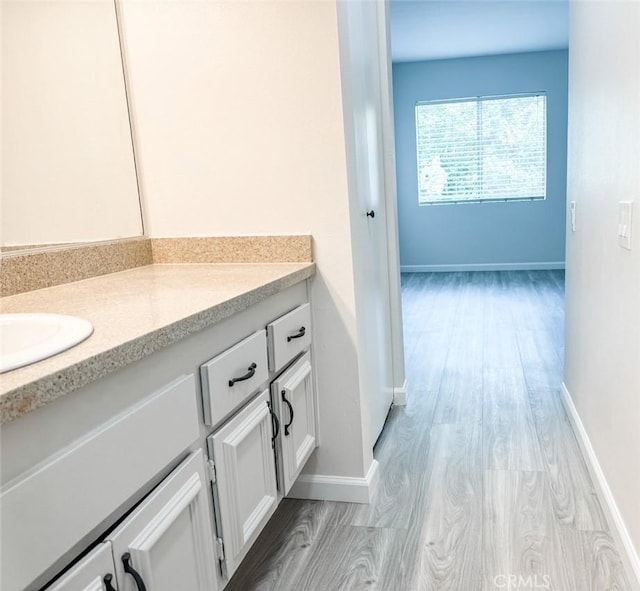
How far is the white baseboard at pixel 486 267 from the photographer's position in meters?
6.61

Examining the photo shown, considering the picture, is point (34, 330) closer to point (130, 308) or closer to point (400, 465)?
point (130, 308)

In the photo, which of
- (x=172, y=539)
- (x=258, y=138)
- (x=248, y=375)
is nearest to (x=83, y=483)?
(x=172, y=539)

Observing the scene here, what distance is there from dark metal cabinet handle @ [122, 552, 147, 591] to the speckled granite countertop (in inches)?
11.3

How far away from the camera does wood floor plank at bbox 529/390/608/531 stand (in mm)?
1704

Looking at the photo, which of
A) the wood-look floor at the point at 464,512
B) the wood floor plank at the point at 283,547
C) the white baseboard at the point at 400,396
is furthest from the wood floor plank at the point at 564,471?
the wood floor plank at the point at 283,547

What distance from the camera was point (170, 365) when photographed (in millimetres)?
1038

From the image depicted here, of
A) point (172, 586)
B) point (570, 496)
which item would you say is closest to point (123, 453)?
point (172, 586)

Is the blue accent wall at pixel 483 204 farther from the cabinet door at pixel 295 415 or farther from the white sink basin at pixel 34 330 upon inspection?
the white sink basin at pixel 34 330

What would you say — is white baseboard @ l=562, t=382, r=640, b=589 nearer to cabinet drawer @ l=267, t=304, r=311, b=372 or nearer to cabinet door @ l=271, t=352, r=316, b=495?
cabinet door @ l=271, t=352, r=316, b=495

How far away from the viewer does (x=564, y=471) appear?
1.99 meters

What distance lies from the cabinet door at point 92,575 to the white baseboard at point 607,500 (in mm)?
1172

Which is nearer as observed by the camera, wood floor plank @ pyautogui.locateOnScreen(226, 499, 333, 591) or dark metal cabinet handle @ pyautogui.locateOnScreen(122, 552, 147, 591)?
dark metal cabinet handle @ pyautogui.locateOnScreen(122, 552, 147, 591)

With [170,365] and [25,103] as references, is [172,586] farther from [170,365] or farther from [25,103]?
[25,103]

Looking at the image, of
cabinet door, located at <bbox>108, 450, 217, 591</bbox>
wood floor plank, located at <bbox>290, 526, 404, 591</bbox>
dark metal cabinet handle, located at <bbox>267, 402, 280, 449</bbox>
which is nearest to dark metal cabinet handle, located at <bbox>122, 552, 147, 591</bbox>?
cabinet door, located at <bbox>108, 450, 217, 591</bbox>
